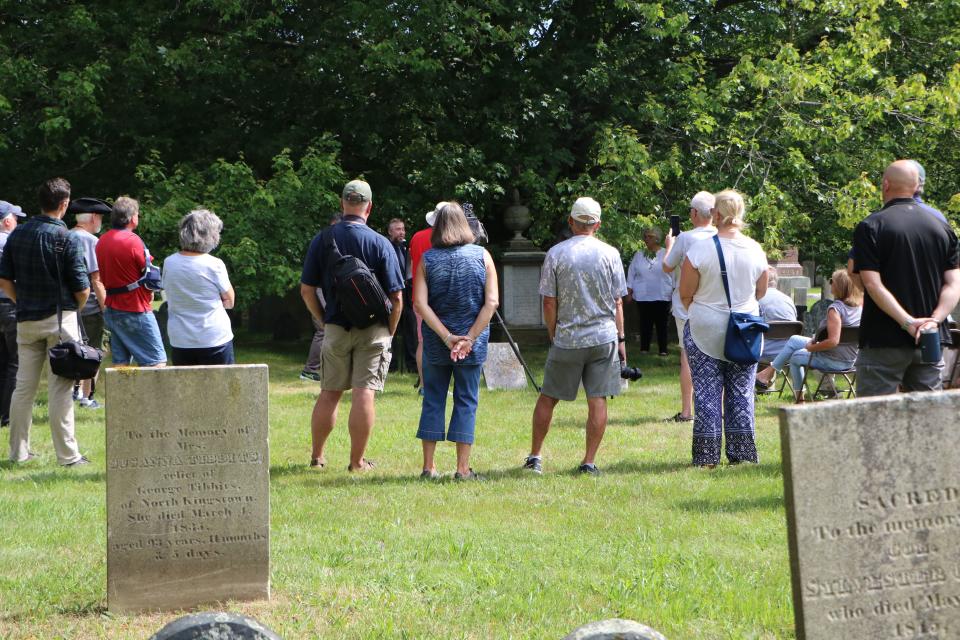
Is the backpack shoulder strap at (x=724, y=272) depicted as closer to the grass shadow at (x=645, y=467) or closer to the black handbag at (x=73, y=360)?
the grass shadow at (x=645, y=467)

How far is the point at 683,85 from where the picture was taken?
58.5 feet

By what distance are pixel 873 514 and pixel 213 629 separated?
193cm

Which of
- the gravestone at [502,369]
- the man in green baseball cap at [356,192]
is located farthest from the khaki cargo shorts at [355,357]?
the gravestone at [502,369]

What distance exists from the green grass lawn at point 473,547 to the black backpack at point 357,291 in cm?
111

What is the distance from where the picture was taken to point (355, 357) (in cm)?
831

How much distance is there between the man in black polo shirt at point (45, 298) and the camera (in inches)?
336

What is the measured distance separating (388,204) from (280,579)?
41.0ft

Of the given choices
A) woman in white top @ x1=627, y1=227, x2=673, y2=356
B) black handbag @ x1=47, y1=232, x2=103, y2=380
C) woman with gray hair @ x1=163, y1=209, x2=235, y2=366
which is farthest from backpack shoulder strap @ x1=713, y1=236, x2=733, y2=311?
woman in white top @ x1=627, y1=227, x2=673, y2=356

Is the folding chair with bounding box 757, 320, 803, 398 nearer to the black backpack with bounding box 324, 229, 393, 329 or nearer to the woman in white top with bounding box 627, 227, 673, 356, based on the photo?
the black backpack with bounding box 324, 229, 393, 329

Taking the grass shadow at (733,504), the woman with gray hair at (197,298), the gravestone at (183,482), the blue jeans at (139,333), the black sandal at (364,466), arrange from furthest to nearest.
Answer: the blue jeans at (139,333), the black sandal at (364,466), the woman with gray hair at (197,298), the grass shadow at (733,504), the gravestone at (183,482)

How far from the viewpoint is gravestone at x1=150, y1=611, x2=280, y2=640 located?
3459 millimetres

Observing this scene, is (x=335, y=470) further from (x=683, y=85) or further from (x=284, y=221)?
(x=683, y=85)

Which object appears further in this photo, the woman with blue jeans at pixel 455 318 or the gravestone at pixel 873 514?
the woman with blue jeans at pixel 455 318

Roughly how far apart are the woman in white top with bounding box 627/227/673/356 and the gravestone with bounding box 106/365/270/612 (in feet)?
43.4
